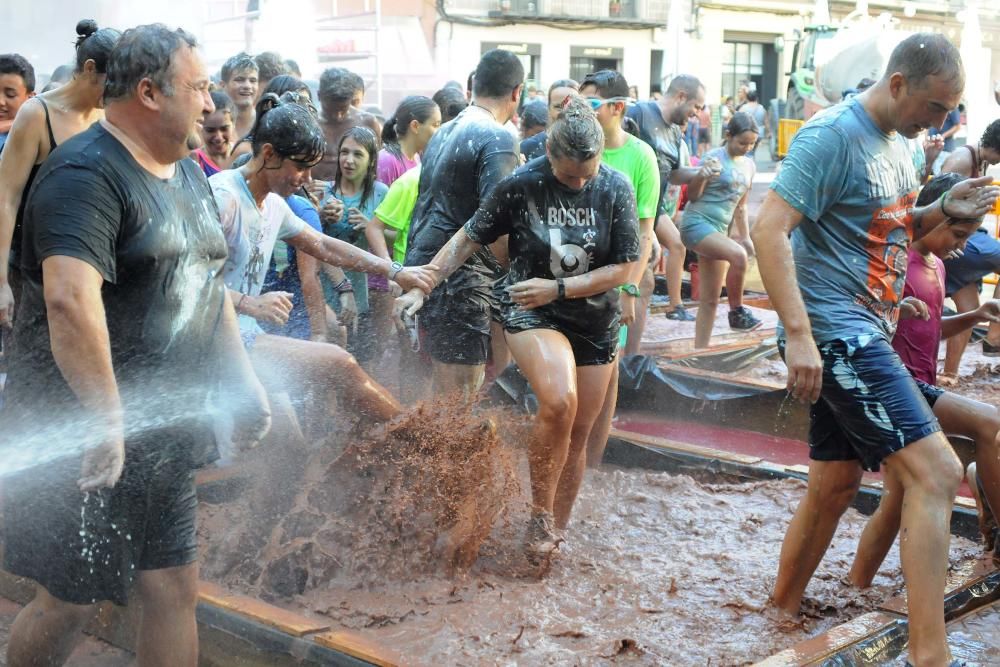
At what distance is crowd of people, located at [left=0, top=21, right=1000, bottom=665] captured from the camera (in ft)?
10.6

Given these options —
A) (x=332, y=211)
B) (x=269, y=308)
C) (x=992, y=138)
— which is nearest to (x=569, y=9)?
(x=992, y=138)

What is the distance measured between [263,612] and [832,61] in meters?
17.9

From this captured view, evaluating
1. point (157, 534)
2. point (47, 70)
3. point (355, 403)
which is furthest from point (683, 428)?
point (47, 70)

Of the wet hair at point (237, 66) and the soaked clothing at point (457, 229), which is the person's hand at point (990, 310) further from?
the wet hair at point (237, 66)

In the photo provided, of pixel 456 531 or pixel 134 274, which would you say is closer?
pixel 134 274

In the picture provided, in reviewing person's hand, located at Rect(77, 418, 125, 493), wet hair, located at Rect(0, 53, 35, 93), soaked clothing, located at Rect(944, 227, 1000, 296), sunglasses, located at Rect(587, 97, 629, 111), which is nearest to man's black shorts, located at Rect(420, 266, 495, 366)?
sunglasses, located at Rect(587, 97, 629, 111)

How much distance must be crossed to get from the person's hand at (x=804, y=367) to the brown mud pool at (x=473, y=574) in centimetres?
97

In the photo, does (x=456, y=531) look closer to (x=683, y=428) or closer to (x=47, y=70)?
(x=683, y=428)

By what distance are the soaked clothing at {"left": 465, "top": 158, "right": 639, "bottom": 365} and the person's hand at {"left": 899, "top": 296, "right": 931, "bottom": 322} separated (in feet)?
3.70

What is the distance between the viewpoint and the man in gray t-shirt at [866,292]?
375 centimetres

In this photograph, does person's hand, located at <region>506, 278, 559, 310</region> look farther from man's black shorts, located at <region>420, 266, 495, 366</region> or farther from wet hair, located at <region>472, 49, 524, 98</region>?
wet hair, located at <region>472, 49, 524, 98</region>

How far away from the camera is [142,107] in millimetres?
3227

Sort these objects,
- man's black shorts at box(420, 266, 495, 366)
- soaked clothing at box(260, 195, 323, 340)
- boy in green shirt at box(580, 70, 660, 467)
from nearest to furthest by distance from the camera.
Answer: man's black shorts at box(420, 266, 495, 366) < soaked clothing at box(260, 195, 323, 340) < boy in green shirt at box(580, 70, 660, 467)

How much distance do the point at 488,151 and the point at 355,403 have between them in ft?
4.99
